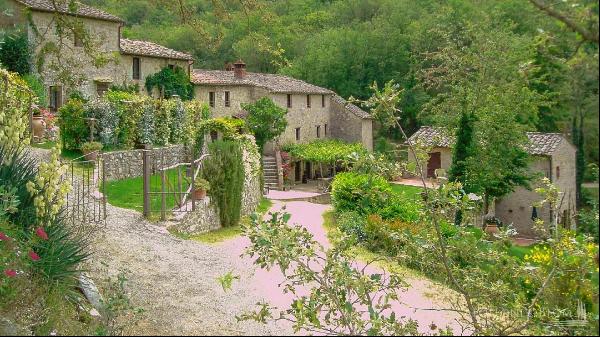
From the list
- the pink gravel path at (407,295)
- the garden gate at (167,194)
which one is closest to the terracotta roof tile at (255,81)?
the garden gate at (167,194)

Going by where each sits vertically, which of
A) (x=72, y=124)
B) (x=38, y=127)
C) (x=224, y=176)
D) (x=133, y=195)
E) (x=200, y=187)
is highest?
(x=72, y=124)

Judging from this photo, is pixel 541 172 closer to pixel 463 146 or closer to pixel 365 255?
pixel 463 146

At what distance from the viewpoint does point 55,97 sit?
26.3 metres

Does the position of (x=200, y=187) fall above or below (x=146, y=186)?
below

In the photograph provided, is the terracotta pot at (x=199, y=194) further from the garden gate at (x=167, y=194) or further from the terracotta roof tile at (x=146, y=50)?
the terracotta roof tile at (x=146, y=50)

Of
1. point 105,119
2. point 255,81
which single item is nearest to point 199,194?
point 105,119

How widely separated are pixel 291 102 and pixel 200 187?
23.9 meters

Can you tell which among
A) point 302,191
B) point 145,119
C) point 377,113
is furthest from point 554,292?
point 302,191

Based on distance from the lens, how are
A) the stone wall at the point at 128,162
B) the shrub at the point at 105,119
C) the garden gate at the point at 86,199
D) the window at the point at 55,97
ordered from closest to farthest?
the garden gate at the point at 86,199
the stone wall at the point at 128,162
the shrub at the point at 105,119
the window at the point at 55,97

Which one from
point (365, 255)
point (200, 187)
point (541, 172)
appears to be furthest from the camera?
point (541, 172)

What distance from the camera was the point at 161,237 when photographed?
1288 cm

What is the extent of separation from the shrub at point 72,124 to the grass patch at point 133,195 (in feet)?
6.62

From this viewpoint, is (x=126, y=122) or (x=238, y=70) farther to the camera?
(x=238, y=70)

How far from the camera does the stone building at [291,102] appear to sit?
119 feet
